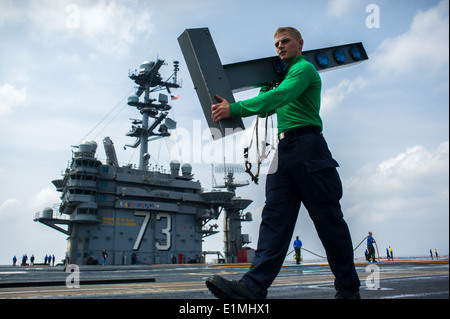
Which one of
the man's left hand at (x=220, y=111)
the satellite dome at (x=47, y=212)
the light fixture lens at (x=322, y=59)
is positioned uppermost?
the satellite dome at (x=47, y=212)

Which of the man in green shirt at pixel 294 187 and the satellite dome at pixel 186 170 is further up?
the satellite dome at pixel 186 170

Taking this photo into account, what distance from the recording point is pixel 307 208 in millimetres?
2156

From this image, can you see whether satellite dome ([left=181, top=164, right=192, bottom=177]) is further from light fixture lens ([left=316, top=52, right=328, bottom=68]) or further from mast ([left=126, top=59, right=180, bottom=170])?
light fixture lens ([left=316, top=52, right=328, bottom=68])

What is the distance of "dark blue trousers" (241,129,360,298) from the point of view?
204 centimetres

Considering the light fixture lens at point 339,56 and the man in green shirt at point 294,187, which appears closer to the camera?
the man in green shirt at point 294,187

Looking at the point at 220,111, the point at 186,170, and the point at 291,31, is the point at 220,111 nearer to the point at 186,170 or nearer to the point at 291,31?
the point at 291,31

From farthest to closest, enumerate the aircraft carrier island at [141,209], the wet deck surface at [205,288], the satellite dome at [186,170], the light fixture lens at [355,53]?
the satellite dome at [186,170] < the aircraft carrier island at [141,209] < the light fixture lens at [355,53] < the wet deck surface at [205,288]

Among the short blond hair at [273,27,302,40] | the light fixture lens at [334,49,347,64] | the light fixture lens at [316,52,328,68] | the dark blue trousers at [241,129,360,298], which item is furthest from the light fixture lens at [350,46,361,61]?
the dark blue trousers at [241,129,360,298]

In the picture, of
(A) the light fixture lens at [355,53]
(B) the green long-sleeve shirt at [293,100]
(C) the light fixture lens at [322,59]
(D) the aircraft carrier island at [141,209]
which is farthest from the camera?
(D) the aircraft carrier island at [141,209]

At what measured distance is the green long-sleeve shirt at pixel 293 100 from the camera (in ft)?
6.56

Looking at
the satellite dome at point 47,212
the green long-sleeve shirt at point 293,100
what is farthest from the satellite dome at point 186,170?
the green long-sleeve shirt at point 293,100

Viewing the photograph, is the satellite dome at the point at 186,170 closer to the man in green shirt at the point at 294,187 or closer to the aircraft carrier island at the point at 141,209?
the aircraft carrier island at the point at 141,209

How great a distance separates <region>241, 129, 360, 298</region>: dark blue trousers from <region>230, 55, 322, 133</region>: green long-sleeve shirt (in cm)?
11
